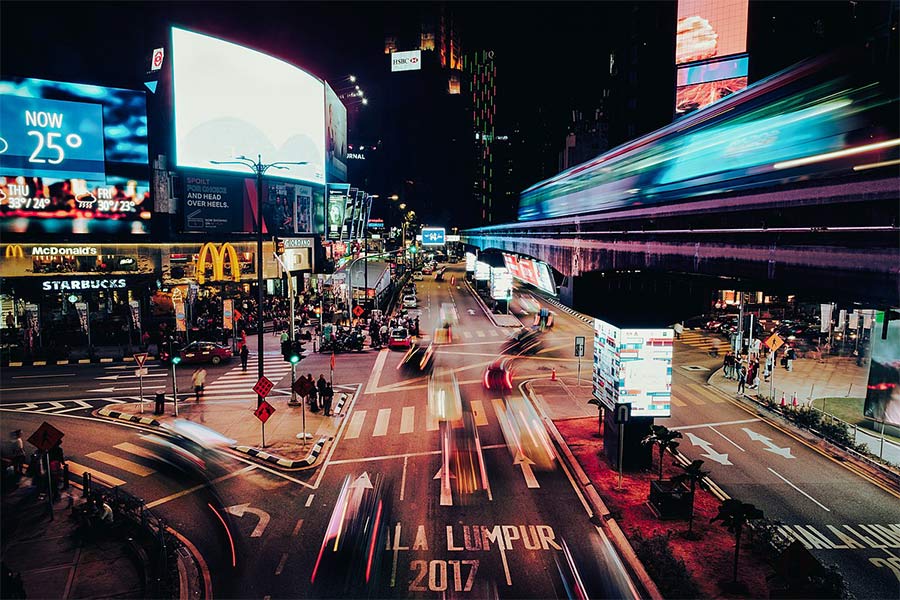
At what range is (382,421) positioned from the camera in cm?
2300

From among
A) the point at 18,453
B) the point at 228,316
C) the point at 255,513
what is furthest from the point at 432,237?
the point at 255,513

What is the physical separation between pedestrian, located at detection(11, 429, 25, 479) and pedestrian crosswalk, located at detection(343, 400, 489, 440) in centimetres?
1049

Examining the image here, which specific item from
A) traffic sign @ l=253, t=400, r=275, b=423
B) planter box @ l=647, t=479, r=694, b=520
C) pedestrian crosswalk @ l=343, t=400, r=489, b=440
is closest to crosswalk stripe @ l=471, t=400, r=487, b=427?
pedestrian crosswalk @ l=343, t=400, r=489, b=440

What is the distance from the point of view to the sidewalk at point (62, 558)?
1113 cm

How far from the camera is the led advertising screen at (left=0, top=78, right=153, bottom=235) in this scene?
35812mm

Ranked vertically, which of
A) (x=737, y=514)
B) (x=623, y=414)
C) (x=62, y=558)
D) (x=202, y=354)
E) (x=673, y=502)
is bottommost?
(x=62, y=558)

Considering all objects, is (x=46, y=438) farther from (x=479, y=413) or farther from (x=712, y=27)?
(x=712, y=27)

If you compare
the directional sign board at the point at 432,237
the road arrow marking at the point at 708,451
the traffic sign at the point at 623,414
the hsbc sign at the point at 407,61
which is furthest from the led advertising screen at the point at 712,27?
the hsbc sign at the point at 407,61

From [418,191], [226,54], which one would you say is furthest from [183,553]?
[418,191]

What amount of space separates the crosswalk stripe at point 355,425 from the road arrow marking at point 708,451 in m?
13.3

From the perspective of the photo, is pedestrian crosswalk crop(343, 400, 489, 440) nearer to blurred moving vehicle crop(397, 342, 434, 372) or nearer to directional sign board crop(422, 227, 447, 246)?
blurred moving vehicle crop(397, 342, 434, 372)

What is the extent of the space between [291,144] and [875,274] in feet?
176

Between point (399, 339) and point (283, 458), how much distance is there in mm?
21466

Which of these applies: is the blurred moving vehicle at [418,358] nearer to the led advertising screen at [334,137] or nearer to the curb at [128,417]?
the curb at [128,417]
